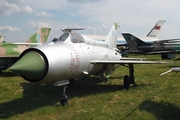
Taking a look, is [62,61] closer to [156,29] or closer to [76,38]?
[76,38]

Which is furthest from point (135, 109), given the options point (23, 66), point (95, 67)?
point (23, 66)

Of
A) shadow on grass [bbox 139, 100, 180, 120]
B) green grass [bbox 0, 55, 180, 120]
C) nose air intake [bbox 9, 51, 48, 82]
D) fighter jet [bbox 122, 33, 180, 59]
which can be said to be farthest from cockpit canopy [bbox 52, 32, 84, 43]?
fighter jet [bbox 122, 33, 180, 59]

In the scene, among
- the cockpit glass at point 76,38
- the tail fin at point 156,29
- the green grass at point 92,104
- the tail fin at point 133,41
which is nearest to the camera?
the green grass at point 92,104

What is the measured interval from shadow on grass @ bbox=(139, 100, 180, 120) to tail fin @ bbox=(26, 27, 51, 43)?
1253 cm

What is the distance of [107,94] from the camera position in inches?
301

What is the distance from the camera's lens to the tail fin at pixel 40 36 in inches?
672

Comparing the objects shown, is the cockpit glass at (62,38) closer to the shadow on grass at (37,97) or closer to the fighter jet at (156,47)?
the shadow on grass at (37,97)

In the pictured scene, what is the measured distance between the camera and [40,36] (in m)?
17.4

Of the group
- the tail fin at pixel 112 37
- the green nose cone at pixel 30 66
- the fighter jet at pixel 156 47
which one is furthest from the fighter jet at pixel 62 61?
the fighter jet at pixel 156 47

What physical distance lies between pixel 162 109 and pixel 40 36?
44.4 feet

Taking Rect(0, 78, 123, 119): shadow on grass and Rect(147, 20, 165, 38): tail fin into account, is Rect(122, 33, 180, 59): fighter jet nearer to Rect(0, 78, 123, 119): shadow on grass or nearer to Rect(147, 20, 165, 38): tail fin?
Rect(147, 20, 165, 38): tail fin

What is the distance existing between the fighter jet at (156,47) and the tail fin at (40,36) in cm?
1377

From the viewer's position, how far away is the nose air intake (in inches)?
185

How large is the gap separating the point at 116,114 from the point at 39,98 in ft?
9.90
